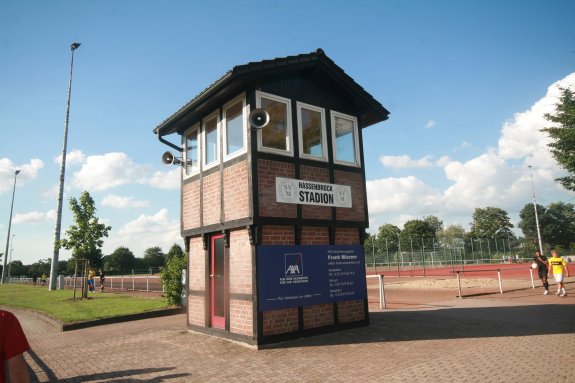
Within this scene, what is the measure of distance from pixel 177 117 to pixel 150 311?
6.97 meters

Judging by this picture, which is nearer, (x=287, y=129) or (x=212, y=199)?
(x=287, y=129)

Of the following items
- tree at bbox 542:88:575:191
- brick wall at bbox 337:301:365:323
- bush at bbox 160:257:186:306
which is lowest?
brick wall at bbox 337:301:365:323

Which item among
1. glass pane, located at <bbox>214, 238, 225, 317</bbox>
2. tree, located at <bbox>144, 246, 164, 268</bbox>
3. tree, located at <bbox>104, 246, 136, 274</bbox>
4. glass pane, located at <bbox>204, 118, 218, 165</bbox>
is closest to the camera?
glass pane, located at <bbox>214, 238, 225, 317</bbox>

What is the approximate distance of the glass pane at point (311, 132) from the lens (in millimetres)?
9406

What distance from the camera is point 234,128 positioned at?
30.0ft

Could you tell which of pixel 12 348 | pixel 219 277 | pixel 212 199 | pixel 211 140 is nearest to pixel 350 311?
pixel 219 277

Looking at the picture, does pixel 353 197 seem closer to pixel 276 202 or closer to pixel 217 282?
pixel 276 202

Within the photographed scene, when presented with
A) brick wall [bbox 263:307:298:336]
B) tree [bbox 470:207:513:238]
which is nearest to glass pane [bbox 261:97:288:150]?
brick wall [bbox 263:307:298:336]

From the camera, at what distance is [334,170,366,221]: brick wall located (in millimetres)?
9552

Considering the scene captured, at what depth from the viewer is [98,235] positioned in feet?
70.1

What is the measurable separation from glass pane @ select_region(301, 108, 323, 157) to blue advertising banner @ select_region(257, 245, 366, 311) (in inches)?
94.9

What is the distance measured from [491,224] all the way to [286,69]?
397 ft

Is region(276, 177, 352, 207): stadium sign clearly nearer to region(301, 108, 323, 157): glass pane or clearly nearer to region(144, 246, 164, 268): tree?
region(301, 108, 323, 157): glass pane

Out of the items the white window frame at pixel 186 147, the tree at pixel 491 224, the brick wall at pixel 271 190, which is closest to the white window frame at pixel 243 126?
the brick wall at pixel 271 190
